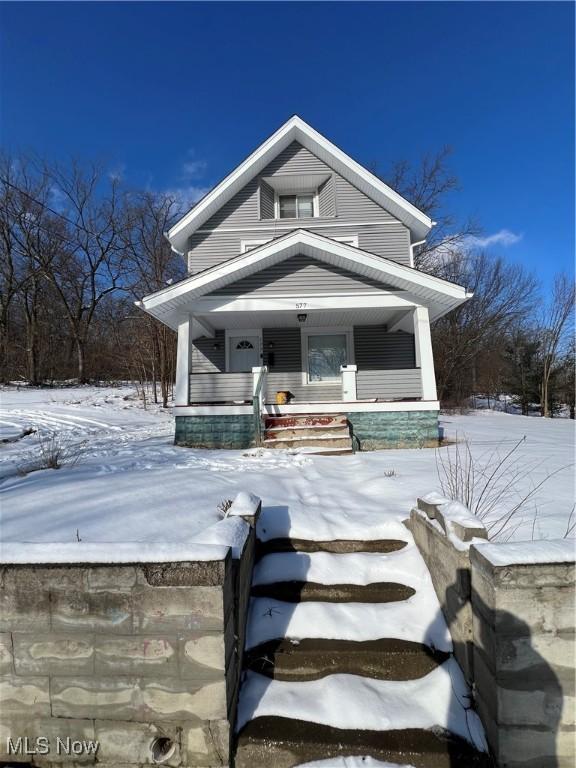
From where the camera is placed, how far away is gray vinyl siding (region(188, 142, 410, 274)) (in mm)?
10516

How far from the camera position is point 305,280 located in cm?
851

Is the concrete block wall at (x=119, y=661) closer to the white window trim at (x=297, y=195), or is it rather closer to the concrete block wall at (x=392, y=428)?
the concrete block wall at (x=392, y=428)

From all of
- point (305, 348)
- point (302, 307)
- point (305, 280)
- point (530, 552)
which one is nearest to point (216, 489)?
point (530, 552)

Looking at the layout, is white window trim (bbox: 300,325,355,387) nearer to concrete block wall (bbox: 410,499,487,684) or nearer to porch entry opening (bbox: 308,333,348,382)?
porch entry opening (bbox: 308,333,348,382)

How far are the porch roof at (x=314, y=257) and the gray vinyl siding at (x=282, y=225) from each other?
2532 mm

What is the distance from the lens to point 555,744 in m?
1.92

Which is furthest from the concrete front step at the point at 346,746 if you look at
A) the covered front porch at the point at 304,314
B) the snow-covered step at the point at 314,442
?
the covered front porch at the point at 304,314

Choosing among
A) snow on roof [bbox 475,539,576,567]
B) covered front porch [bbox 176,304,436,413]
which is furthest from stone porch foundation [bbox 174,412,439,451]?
snow on roof [bbox 475,539,576,567]

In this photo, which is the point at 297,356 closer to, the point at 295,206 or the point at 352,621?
the point at 295,206

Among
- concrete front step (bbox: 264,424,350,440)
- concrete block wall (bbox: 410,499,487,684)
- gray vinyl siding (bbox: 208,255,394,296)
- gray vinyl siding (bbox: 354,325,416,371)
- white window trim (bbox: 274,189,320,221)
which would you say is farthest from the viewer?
white window trim (bbox: 274,189,320,221)

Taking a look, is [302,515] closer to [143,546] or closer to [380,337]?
[143,546]

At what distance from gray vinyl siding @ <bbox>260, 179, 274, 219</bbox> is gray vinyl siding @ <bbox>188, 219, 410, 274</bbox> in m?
0.53

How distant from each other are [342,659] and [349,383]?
626 centimetres

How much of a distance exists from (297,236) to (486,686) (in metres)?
7.82
